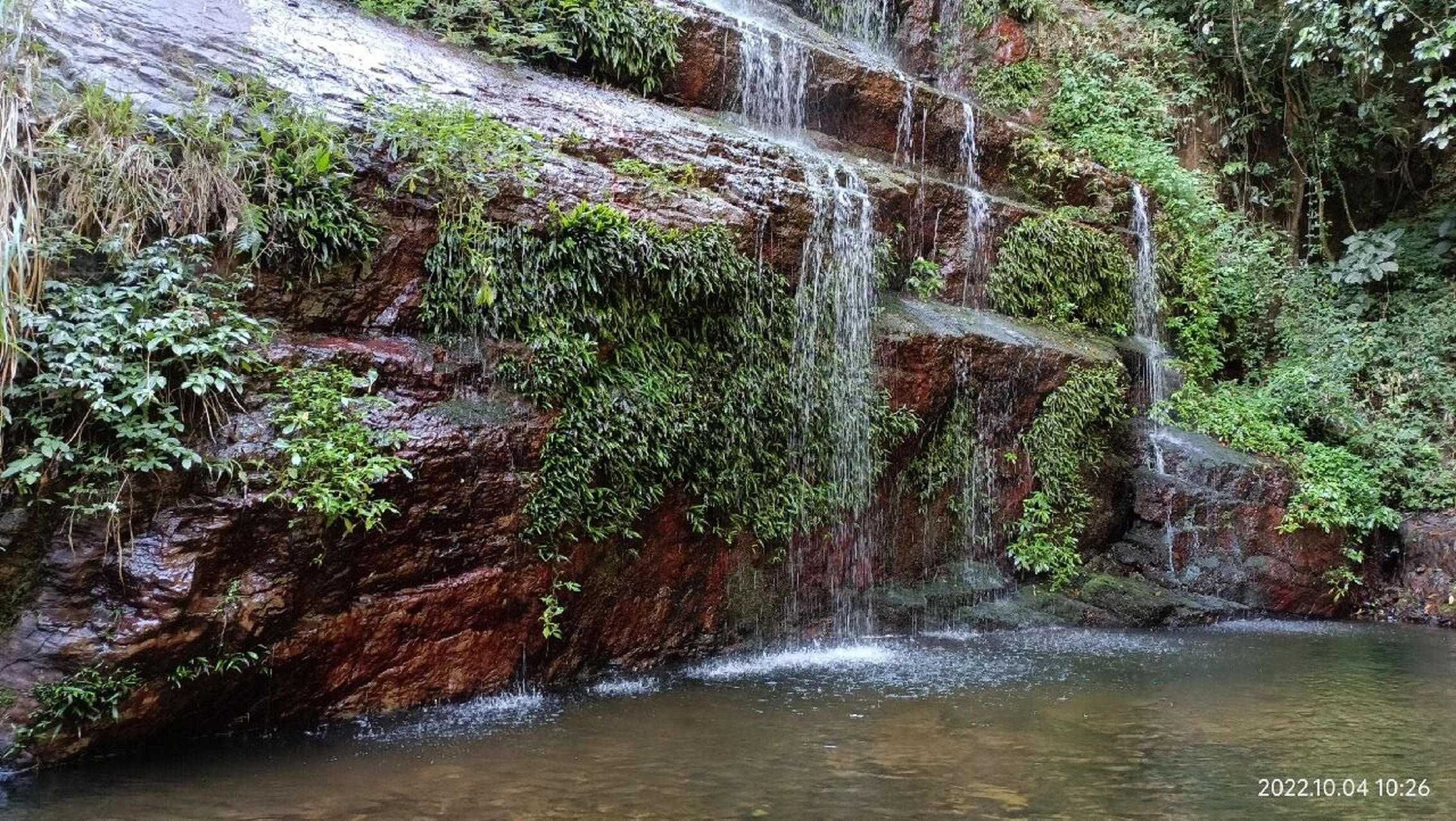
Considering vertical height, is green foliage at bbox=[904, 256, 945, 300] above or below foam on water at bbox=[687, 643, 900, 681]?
above

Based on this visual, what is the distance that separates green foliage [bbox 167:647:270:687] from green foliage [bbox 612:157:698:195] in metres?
4.41

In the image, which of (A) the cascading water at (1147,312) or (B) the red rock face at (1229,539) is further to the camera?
(A) the cascading water at (1147,312)

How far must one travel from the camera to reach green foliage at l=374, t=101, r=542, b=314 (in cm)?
634

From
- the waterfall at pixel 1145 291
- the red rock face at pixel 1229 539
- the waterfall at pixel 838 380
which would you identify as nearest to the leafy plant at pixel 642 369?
the waterfall at pixel 838 380

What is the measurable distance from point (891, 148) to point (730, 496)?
5961mm

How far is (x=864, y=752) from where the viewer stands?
468cm

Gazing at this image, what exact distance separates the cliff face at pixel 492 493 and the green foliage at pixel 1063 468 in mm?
165

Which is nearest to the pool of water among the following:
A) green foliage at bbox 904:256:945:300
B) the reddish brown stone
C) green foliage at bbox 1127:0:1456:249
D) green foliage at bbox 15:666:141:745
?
green foliage at bbox 15:666:141:745

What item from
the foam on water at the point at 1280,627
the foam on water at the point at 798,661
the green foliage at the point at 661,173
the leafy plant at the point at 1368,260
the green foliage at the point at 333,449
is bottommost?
the foam on water at the point at 798,661

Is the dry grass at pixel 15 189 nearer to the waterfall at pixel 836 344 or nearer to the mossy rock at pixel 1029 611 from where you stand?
the waterfall at pixel 836 344

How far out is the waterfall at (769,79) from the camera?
10594mm

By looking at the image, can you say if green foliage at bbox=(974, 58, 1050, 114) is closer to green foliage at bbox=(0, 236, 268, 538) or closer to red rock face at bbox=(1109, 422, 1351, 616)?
red rock face at bbox=(1109, 422, 1351, 616)

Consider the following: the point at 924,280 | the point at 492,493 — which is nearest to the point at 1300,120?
the point at 924,280
